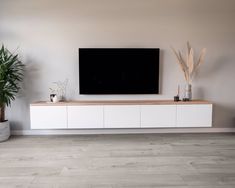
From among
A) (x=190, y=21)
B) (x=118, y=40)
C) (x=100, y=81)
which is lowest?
(x=100, y=81)

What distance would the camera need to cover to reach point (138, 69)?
3924 mm

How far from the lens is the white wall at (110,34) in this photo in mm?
3852

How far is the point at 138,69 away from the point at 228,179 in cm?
227

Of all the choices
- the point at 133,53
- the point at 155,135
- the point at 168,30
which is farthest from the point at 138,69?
the point at 155,135

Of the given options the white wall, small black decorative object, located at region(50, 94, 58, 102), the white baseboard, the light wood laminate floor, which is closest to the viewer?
the light wood laminate floor

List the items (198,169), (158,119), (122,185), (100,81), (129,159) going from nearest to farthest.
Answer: (122,185) → (198,169) → (129,159) → (158,119) → (100,81)

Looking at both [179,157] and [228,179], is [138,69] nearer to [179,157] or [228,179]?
[179,157]

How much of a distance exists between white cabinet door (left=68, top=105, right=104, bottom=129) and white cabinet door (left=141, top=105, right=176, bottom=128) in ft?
2.40

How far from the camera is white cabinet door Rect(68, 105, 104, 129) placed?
3.61 metres

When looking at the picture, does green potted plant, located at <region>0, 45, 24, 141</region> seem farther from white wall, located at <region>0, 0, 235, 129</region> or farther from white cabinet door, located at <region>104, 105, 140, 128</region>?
white cabinet door, located at <region>104, 105, 140, 128</region>

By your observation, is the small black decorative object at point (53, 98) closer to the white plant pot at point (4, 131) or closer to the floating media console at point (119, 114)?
the floating media console at point (119, 114)

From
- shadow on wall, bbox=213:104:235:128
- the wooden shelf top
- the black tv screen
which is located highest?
the black tv screen

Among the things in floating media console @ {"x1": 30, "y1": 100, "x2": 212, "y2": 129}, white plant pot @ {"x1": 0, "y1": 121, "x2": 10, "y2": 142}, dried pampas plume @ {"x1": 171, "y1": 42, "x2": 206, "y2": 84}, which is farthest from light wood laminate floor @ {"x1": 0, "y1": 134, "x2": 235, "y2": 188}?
dried pampas plume @ {"x1": 171, "y1": 42, "x2": 206, "y2": 84}

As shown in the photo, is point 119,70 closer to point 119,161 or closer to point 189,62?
point 189,62
